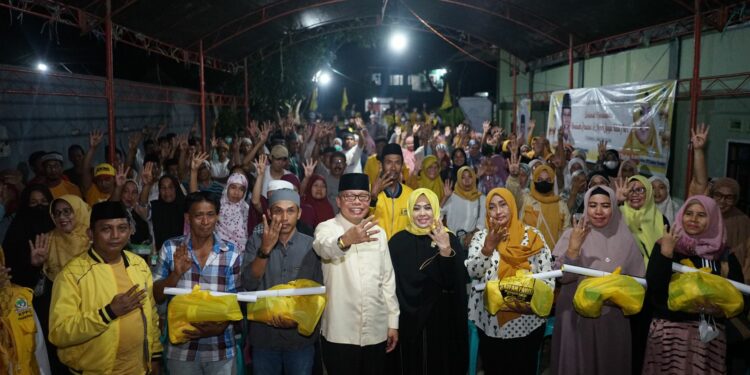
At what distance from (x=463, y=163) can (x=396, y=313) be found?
197 inches

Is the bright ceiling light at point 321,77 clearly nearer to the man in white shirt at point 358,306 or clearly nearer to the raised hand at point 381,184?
the raised hand at point 381,184

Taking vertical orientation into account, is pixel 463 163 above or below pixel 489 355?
above

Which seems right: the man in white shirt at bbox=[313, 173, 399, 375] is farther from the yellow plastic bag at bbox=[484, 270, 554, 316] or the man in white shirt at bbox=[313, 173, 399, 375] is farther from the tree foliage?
the tree foliage

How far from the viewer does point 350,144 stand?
978 cm

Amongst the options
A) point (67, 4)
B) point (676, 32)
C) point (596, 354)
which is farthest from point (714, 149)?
point (67, 4)

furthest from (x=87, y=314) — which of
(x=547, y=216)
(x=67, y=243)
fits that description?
(x=547, y=216)

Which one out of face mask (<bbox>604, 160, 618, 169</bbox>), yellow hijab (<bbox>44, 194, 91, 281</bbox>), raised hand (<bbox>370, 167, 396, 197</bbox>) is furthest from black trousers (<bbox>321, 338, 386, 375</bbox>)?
face mask (<bbox>604, 160, 618, 169</bbox>)

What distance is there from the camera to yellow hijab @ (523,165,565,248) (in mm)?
5113

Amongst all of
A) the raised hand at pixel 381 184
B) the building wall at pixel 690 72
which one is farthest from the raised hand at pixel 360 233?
the building wall at pixel 690 72

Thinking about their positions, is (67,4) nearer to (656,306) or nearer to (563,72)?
(656,306)

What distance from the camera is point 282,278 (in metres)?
3.38

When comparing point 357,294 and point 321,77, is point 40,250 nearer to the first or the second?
point 357,294

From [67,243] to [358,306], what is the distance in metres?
2.25

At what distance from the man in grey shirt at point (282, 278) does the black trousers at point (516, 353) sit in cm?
140
